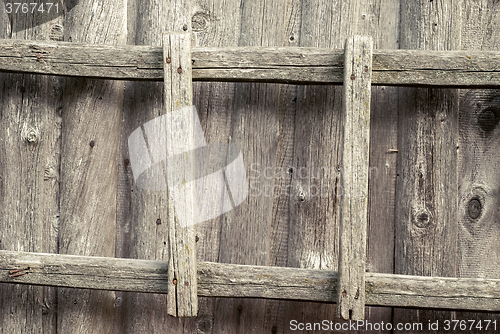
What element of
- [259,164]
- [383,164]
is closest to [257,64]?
[259,164]

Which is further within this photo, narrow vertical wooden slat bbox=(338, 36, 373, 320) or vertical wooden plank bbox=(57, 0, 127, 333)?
vertical wooden plank bbox=(57, 0, 127, 333)

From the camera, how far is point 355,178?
51.3 inches

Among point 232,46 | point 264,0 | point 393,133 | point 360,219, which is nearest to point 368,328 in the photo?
point 360,219

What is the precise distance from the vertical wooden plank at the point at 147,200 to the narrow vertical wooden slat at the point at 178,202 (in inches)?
7.4

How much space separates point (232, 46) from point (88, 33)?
65cm

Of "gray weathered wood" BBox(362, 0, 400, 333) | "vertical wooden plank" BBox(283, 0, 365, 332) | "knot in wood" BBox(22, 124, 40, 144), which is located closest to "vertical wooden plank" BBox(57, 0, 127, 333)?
"knot in wood" BBox(22, 124, 40, 144)

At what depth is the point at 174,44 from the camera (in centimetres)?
137

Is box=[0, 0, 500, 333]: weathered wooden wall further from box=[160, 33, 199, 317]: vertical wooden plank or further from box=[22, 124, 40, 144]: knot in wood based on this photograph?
box=[160, 33, 199, 317]: vertical wooden plank

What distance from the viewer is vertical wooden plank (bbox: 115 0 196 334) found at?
5.03 feet

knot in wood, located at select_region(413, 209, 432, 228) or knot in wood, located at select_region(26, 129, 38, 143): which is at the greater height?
knot in wood, located at select_region(26, 129, 38, 143)

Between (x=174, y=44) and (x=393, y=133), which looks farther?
(x=393, y=133)

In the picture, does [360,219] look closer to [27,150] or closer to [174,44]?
[174,44]

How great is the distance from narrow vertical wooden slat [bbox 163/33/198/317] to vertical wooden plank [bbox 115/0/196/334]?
0.19 m

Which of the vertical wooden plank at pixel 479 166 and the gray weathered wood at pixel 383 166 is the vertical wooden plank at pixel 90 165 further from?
the vertical wooden plank at pixel 479 166
